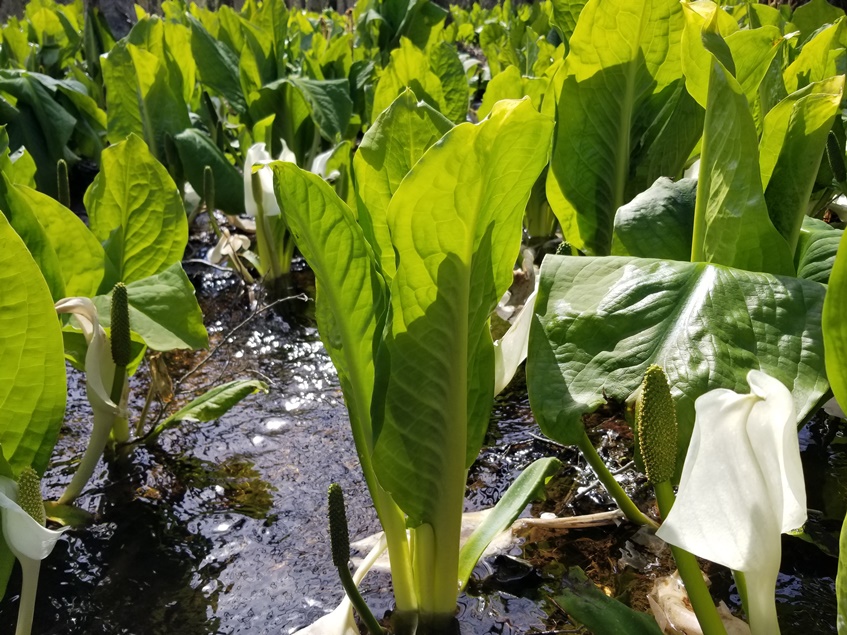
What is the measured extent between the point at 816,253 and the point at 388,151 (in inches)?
20.8

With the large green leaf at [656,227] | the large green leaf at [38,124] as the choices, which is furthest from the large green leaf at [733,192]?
the large green leaf at [38,124]

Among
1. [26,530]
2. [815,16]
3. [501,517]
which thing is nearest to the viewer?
[26,530]

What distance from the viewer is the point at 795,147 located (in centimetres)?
92

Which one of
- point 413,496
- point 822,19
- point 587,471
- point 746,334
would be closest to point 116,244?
point 413,496

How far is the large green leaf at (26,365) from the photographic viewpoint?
0.76m

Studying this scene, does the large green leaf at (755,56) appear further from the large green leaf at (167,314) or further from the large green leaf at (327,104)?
the large green leaf at (327,104)

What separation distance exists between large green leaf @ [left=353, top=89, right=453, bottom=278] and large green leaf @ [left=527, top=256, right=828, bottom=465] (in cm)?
20

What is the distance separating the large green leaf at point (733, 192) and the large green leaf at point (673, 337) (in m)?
0.07

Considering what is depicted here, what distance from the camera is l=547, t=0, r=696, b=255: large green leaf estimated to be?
4.04 ft

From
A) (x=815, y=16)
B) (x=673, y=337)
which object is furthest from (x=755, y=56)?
(x=815, y=16)

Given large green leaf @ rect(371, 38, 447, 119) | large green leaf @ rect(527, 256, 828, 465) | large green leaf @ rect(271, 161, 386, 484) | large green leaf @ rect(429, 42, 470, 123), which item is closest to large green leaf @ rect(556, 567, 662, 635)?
large green leaf @ rect(527, 256, 828, 465)

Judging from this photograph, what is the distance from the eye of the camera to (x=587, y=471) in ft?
4.13

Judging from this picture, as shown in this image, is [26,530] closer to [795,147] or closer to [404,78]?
[795,147]

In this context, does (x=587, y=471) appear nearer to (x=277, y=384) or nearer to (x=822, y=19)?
(x=277, y=384)
